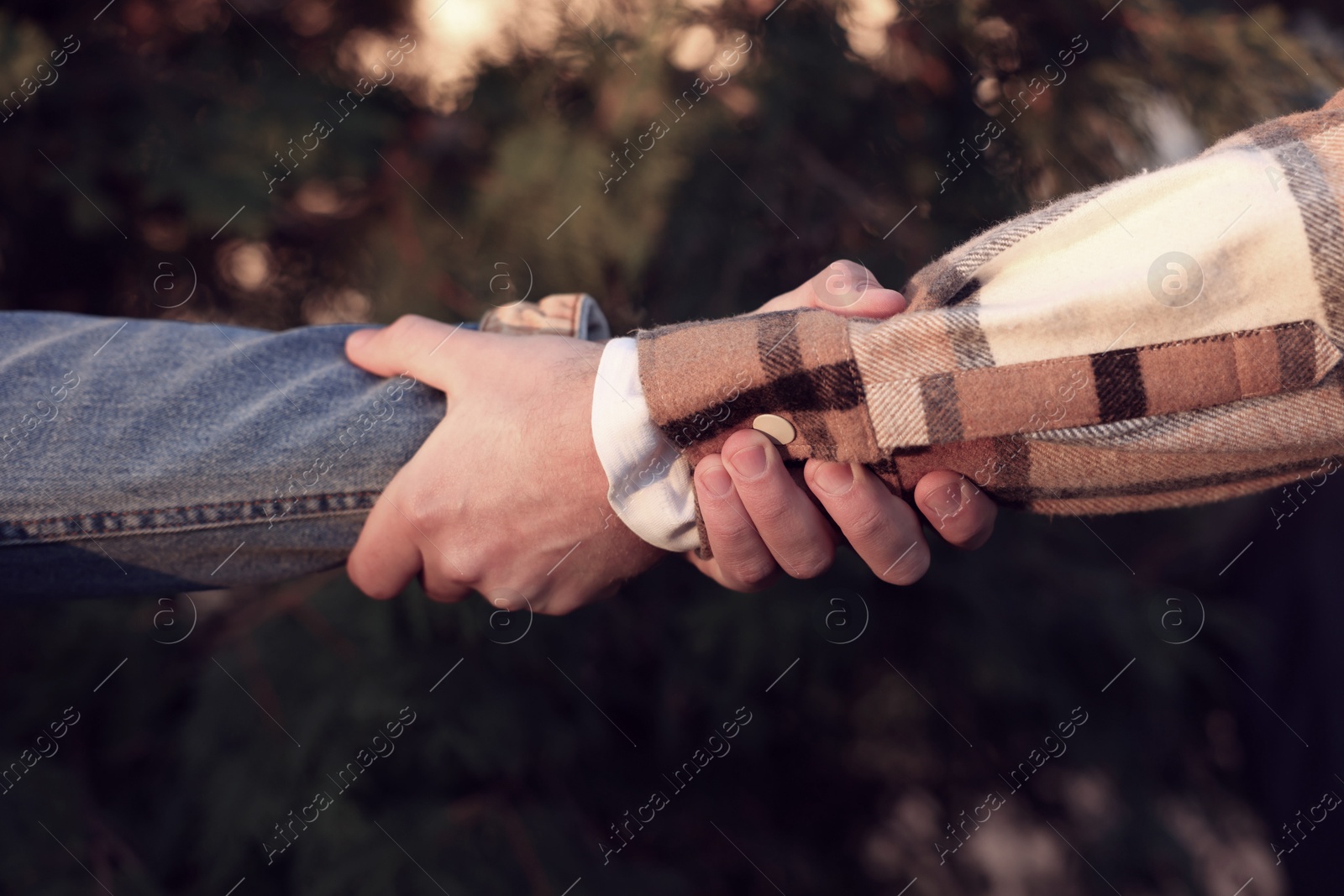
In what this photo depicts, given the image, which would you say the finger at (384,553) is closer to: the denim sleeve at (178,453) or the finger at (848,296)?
the denim sleeve at (178,453)

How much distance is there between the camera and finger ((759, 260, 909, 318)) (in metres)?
0.90

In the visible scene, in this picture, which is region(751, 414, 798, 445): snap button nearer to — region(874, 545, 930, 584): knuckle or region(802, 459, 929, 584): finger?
region(802, 459, 929, 584): finger

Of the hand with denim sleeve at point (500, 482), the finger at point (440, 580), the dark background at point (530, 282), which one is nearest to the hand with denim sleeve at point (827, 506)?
the hand with denim sleeve at point (500, 482)

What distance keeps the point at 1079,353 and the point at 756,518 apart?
1.12 feet

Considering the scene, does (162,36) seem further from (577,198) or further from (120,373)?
(120,373)

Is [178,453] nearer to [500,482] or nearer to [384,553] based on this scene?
[384,553]

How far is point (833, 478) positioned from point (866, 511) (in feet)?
0.17

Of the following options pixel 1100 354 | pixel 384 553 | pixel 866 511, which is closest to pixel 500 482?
pixel 384 553

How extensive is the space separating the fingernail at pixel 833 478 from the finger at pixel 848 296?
0.52 feet

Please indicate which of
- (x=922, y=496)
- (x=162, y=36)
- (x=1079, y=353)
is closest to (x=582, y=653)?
(x=922, y=496)

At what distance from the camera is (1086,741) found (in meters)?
1.73

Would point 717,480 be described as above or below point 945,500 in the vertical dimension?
above

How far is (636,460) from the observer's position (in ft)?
2.87

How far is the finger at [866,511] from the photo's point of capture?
0.88m
